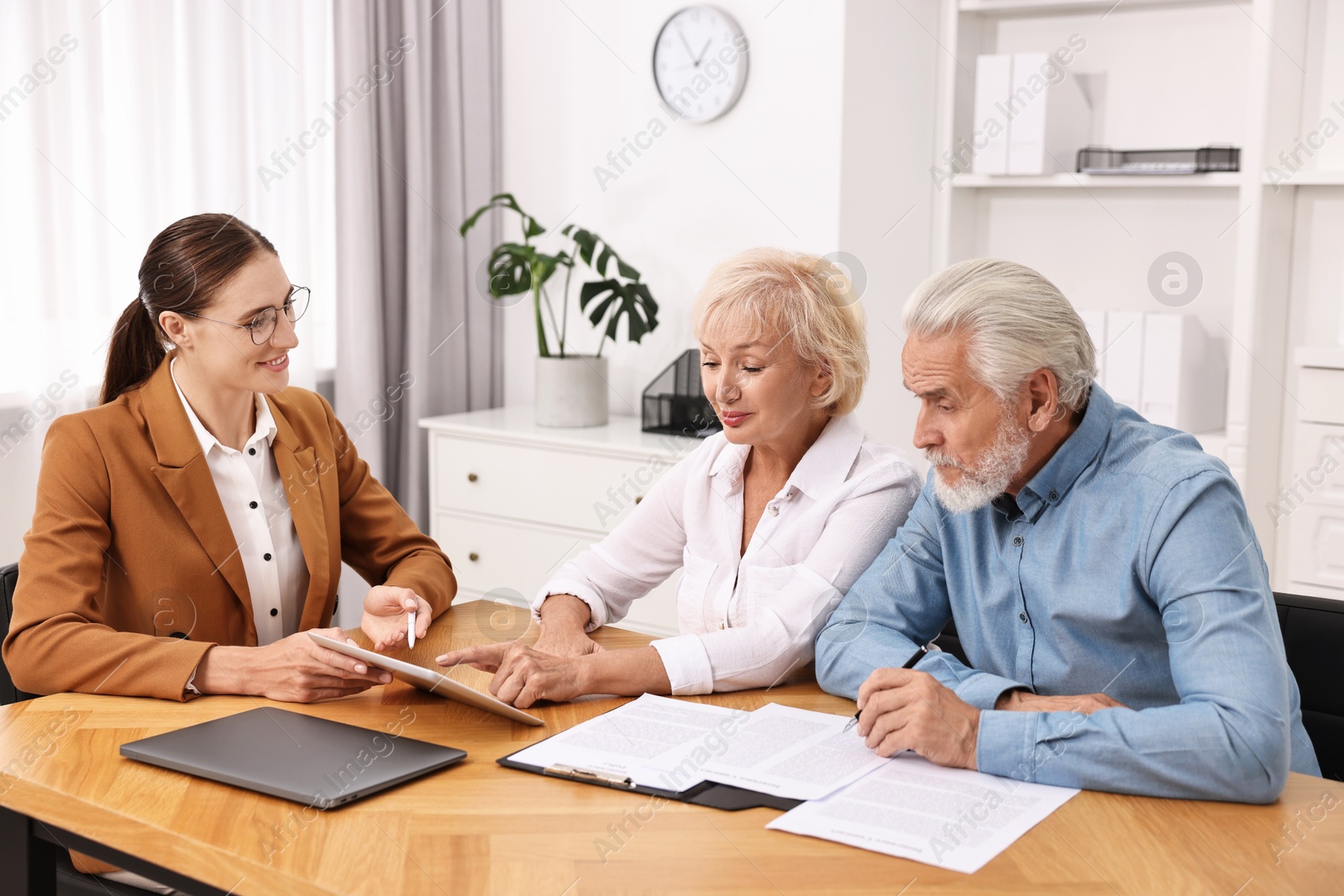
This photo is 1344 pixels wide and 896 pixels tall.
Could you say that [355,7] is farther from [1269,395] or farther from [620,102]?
[1269,395]

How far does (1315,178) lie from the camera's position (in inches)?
119

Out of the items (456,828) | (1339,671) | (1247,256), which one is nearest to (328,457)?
(456,828)

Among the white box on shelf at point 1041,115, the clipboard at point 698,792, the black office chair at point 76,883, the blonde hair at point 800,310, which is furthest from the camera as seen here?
the white box on shelf at point 1041,115

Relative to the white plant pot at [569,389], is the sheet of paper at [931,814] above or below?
below

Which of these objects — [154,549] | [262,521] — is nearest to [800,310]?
[262,521]

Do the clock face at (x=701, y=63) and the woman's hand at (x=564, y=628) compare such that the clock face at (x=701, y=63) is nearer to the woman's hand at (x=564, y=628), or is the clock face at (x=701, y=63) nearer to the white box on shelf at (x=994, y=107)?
the white box on shelf at (x=994, y=107)

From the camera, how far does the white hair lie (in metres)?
1.52

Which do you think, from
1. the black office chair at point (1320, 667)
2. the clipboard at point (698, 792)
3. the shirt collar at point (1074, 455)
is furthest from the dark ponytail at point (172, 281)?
the black office chair at point (1320, 667)

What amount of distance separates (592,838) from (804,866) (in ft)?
0.69

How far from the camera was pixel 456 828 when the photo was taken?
1219 mm

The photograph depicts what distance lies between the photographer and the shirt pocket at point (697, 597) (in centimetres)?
193

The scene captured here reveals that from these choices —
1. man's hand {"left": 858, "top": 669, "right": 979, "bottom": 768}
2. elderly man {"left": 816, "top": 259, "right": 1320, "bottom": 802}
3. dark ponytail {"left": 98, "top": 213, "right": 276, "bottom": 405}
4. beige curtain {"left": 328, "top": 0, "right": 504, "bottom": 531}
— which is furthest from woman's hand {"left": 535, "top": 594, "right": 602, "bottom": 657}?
beige curtain {"left": 328, "top": 0, "right": 504, "bottom": 531}

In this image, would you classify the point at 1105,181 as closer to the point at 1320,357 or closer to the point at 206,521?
the point at 1320,357

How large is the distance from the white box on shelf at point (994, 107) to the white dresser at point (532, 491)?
118cm
